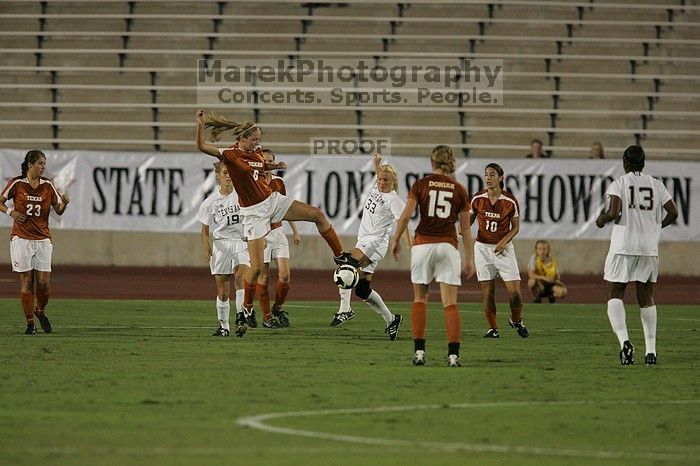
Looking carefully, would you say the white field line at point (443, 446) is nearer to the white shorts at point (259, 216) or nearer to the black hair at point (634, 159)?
the black hair at point (634, 159)

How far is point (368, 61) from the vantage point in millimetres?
31938

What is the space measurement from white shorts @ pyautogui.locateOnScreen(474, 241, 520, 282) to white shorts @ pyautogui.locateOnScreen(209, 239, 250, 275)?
3.04 m

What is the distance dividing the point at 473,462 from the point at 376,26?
86.3ft

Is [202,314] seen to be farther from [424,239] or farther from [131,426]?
[131,426]

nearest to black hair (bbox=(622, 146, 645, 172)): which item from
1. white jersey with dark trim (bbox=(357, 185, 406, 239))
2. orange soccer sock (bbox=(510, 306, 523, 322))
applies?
orange soccer sock (bbox=(510, 306, 523, 322))

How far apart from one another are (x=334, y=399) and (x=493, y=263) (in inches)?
279

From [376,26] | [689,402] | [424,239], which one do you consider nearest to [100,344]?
[424,239]

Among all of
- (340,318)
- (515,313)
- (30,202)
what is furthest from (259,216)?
(515,313)

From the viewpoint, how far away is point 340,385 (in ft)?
36.0

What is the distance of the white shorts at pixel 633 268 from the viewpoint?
12805mm

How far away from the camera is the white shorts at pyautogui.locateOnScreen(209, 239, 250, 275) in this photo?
52.2 ft

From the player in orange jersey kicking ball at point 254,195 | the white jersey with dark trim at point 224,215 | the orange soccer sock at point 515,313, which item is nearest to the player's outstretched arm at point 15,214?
the white jersey with dark trim at point 224,215

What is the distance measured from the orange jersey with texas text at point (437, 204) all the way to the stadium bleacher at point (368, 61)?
18418mm

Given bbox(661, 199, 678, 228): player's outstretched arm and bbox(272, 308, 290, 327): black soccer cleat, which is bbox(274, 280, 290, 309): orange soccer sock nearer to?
bbox(272, 308, 290, 327): black soccer cleat
